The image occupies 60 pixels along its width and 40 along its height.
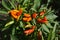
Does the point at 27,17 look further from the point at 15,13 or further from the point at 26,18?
the point at 15,13

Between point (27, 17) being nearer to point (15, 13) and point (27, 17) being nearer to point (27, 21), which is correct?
point (27, 21)

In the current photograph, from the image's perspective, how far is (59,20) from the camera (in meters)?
3.51

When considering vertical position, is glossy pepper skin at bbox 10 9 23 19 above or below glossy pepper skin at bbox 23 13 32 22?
above

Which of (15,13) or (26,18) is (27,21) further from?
(15,13)

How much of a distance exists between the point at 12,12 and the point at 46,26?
0.52m

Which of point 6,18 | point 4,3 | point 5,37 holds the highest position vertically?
point 4,3

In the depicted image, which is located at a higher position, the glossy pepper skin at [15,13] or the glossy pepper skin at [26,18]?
the glossy pepper skin at [15,13]

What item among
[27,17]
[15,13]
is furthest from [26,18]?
[15,13]

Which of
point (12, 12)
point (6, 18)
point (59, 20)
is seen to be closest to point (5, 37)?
point (6, 18)

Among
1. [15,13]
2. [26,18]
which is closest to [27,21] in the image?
[26,18]

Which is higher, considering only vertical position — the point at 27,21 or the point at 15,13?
the point at 15,13

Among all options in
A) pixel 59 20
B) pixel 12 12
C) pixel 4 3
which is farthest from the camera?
pixel 59 20

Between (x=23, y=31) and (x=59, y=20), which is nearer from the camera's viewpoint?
(x=23, y=31)

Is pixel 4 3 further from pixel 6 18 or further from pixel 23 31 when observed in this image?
pixel 23 31
